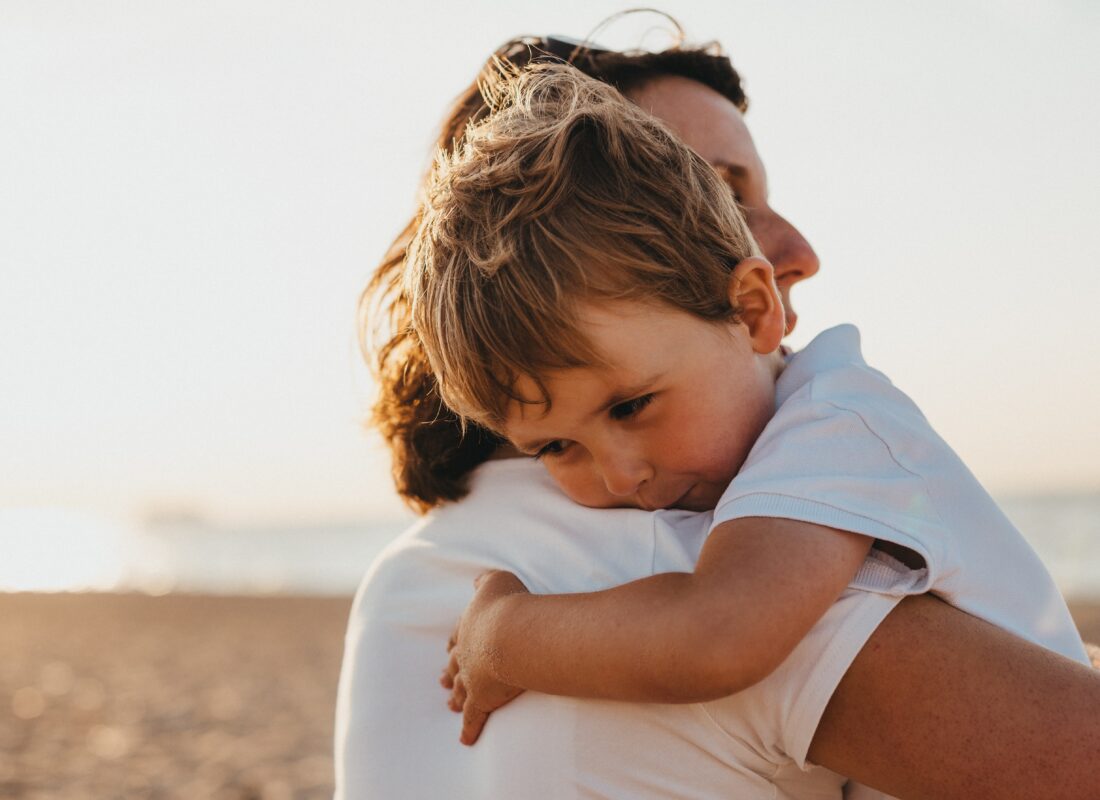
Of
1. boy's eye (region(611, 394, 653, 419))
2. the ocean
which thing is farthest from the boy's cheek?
the ocean

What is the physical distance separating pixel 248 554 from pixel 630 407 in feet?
129

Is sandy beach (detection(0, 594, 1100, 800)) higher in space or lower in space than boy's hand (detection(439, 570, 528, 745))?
lower

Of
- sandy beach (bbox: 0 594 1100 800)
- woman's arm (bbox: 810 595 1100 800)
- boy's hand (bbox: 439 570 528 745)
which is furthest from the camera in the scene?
sandy beach (bbox: 0 594 1100 800)

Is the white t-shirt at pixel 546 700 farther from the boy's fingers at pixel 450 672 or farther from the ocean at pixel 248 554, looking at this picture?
the ocean at pixel 248 554

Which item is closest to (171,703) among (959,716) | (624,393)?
(624,393)

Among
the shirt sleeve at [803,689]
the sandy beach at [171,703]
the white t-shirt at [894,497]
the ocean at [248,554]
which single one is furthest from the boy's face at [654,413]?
the ocean at [248,554]

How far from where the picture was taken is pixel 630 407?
1.79m

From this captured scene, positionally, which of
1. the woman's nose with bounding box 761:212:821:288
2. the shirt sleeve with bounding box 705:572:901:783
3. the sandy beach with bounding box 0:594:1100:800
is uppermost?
the woman's nose with bounding box 761:212:821:288

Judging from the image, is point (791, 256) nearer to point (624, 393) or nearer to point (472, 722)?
point (624, 393)

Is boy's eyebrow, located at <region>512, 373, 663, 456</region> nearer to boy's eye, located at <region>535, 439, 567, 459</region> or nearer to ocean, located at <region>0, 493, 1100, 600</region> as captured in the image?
boy's eye, located at <region>535, 439, 567, 459</region>

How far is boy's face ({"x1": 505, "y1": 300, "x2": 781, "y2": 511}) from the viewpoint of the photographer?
172 centimetres

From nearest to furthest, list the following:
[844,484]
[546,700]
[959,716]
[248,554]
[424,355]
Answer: [959,716]
[844,484]
[546,700]
[424,355]
[248,554]

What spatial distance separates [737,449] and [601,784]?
1.90 ft

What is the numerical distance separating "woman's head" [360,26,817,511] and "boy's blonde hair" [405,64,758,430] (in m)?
0.23
